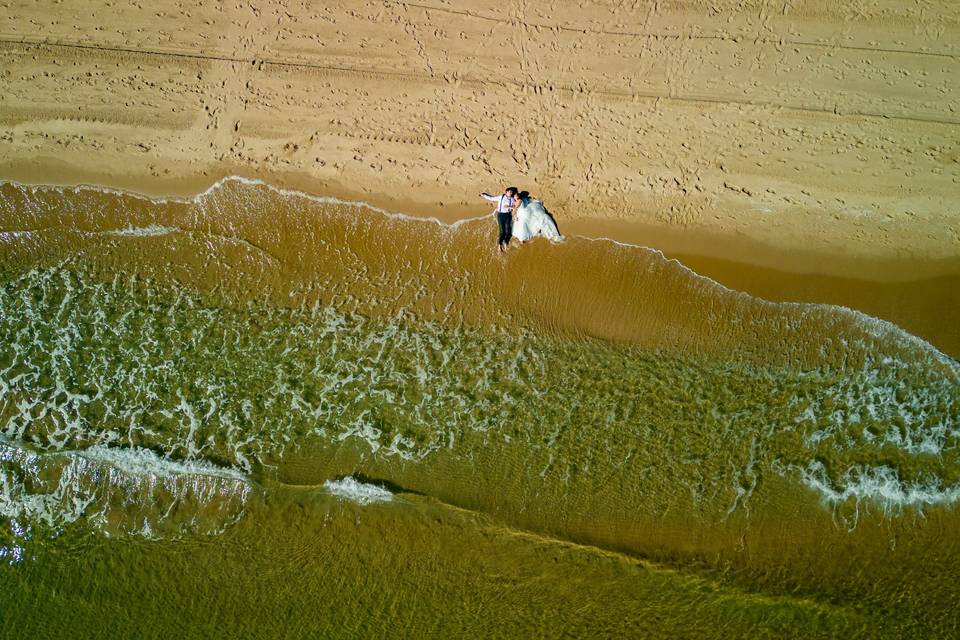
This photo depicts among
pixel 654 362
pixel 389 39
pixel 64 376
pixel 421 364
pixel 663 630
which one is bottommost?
pixel 663 630

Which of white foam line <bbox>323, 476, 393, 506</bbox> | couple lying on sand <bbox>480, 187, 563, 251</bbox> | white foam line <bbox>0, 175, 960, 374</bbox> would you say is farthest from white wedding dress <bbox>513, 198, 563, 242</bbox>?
white foam line <bbox>323, 476, 393, 506</bbox>

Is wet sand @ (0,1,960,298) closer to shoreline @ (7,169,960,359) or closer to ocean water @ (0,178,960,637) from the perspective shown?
shoreline @ (7,169,960,359)

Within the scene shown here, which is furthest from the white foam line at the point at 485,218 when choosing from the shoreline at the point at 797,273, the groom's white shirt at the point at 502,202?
the groom's white shirt at the point at 502,202

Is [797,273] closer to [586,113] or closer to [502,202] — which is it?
[586,113]

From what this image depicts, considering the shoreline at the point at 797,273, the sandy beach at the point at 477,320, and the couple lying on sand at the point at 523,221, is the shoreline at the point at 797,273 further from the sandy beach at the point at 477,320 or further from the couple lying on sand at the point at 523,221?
the couple lying on sand at the point at 523,221

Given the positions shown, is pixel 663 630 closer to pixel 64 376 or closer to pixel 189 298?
pixel 189 298

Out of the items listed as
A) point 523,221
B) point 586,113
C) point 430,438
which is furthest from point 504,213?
point 430,438

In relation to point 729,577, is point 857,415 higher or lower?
higher

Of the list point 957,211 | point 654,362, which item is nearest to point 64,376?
point 654,362
